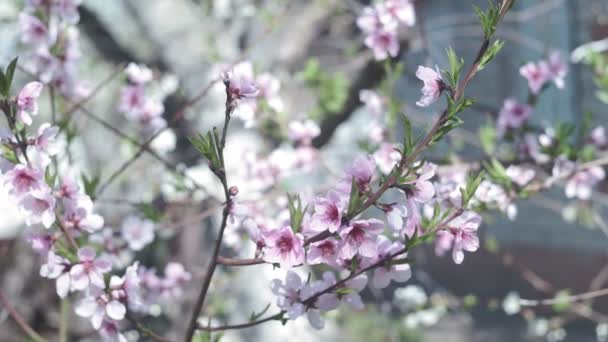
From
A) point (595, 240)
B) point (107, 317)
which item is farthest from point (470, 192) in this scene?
point (595, 240)

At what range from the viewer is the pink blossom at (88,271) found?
130 centimetres

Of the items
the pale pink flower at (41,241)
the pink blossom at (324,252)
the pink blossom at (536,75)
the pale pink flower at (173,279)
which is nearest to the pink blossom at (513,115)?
the pink blossom at (536,75)

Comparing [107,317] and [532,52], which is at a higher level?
[532,52]

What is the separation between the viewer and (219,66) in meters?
2.69

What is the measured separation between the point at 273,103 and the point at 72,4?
2.18 feet

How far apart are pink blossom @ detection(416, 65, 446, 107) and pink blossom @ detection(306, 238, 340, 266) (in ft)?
0.79

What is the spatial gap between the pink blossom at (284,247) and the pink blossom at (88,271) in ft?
1.15

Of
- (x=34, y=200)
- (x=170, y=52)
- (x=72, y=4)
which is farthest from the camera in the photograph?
(x=170, y=52)

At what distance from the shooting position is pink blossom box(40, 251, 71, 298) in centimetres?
131

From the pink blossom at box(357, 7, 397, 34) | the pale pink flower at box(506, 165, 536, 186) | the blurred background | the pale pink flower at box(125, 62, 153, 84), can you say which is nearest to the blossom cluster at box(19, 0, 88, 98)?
the pale pink flower at box(125, 62, 153, 84)

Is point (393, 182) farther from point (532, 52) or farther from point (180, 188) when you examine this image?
point (532, 52)

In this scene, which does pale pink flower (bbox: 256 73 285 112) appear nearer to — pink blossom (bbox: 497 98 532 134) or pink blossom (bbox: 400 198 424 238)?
pink blossom (bbox: 497 98 532 134)

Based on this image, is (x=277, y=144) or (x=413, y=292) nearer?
(x=277, y=144)

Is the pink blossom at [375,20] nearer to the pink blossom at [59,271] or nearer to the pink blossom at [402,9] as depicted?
the pink blossom at [402,9]
